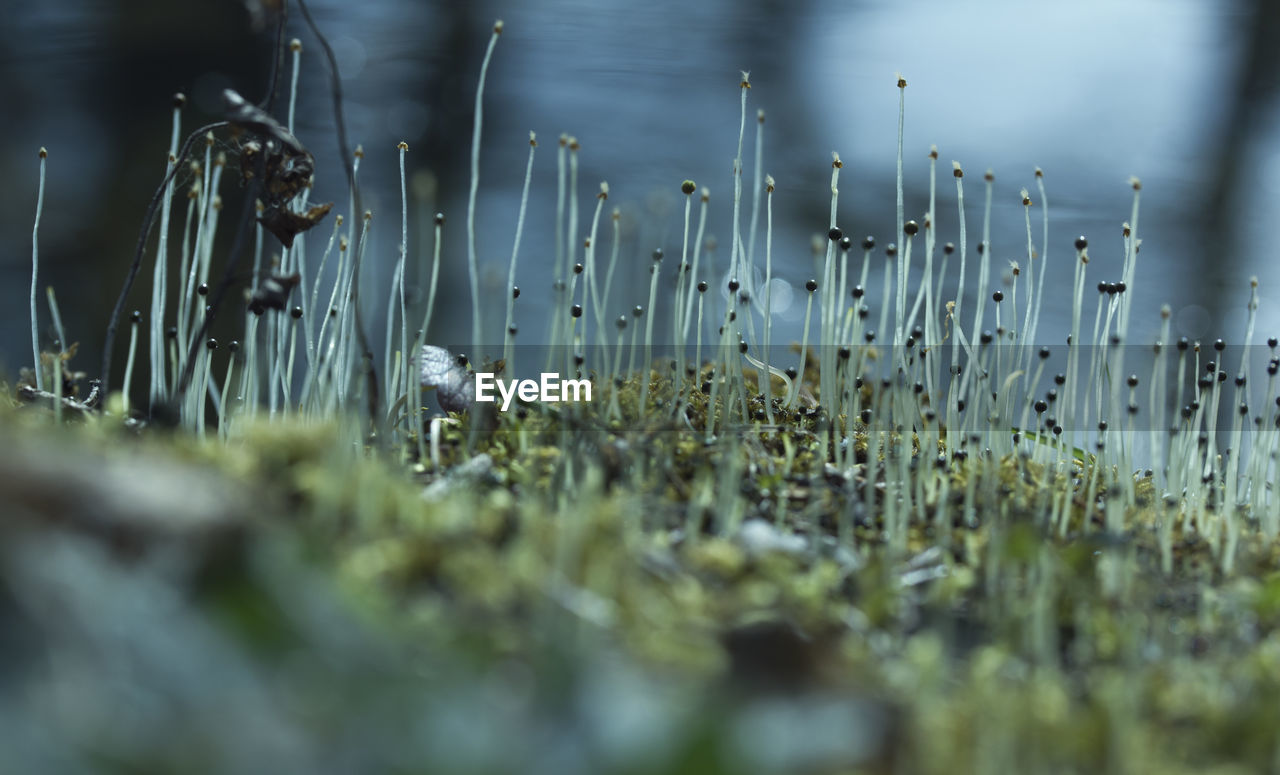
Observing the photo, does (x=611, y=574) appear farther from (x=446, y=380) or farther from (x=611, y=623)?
(x=446, y=380)

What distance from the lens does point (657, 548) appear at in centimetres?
103

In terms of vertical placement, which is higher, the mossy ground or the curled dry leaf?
the curled dry leaf

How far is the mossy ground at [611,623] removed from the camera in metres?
0.59

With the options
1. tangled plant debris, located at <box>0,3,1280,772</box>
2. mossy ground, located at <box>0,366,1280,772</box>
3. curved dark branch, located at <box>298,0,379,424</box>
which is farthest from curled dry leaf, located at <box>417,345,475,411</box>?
mossy ground, located at <box>0,366,1280,772</box>

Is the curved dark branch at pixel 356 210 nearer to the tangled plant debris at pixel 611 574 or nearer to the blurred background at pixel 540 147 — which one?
the tangled plant debris at pixel 611 574

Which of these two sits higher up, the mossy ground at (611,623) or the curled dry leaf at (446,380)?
the curled dry leaf at (446,380)

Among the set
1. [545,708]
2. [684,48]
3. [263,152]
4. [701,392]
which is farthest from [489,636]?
[684,48]

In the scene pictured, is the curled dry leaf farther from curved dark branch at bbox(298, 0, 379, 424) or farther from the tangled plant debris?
curved dark branch at bbox(298, 0, 379, 424)

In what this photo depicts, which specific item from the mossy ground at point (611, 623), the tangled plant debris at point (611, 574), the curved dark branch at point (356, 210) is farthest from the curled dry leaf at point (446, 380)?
the mossy ground at point (611, 623)

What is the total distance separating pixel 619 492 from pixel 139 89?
502 cm

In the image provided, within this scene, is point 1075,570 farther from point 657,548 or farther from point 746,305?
point 746,305

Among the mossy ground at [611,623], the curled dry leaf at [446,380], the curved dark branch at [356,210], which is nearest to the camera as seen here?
the mossy ground at [611,623]

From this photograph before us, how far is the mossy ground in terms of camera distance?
0.59 meters

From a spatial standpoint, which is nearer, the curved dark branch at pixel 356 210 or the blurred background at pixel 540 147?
the curved dark branch at pixel 356 210
